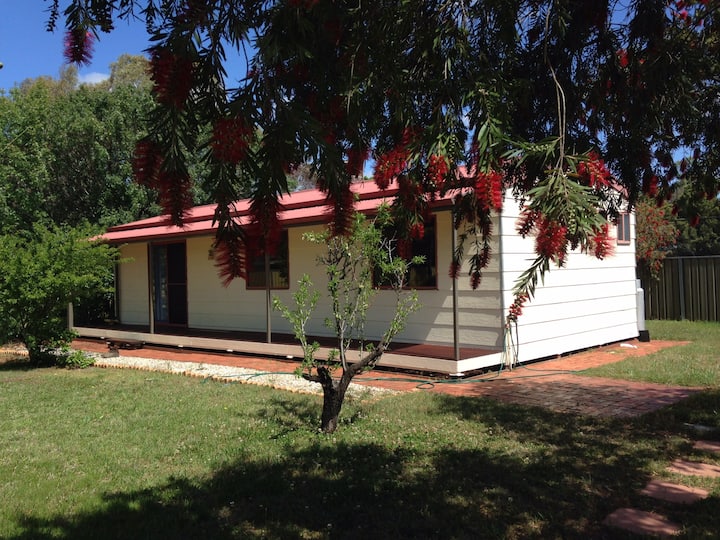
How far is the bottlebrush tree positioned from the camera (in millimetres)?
1438

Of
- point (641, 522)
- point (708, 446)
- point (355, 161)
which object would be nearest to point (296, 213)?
point (708, 446)

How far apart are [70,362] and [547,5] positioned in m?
9.73

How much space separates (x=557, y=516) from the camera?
3.81 metres

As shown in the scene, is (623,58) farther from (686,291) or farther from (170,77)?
(686,291)

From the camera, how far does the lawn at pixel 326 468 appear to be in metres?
3.74

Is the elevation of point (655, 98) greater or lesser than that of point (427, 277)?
greater

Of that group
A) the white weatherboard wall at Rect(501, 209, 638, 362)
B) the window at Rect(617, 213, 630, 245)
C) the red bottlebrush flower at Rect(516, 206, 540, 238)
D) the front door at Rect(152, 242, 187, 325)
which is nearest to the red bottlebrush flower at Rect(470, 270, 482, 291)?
the red bottlebrush flower at Rect(516, 206, 540, 238)

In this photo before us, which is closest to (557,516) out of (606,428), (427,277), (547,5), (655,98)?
(606,428)

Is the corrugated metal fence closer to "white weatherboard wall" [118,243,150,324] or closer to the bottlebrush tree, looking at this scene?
the bottlebrush tree

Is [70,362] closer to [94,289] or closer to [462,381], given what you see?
[94,289]

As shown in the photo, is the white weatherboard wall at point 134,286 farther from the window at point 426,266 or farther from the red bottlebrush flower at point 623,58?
the red bottlebrush flower at point 623,58

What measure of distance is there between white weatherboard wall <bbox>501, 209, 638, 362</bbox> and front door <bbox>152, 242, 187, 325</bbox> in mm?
8425

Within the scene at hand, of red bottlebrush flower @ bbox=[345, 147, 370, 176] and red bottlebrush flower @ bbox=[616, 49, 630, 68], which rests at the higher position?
red bottlebrush flower @ bbox=[616, 49, 630, 68]

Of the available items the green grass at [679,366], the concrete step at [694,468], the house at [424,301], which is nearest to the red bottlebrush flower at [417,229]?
the concrete step at [694,468]
